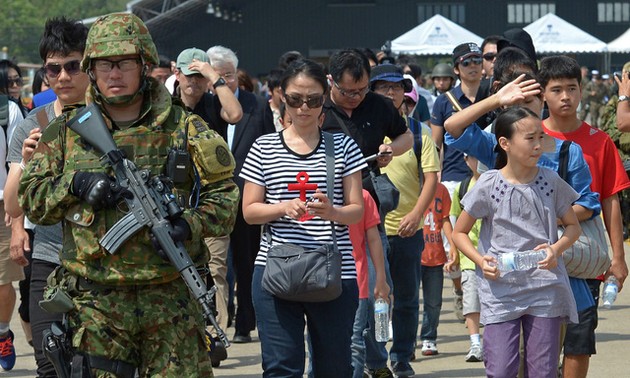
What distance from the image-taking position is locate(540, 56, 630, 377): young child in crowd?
20.4 feet

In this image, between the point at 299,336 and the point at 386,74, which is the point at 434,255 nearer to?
the point at 386,74

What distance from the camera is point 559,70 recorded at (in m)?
6.21

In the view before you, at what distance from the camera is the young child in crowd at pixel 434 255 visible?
9164 millimetres

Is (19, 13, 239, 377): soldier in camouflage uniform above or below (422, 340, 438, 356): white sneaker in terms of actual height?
above

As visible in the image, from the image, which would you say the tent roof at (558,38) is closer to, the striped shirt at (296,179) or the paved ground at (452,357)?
the paved ground at (452,357)

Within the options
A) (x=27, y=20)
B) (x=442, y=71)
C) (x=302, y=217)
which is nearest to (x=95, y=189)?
(x=302, y=217)

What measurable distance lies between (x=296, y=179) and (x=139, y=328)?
135cm

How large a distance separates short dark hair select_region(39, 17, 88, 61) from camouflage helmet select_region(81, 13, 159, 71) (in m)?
1.03

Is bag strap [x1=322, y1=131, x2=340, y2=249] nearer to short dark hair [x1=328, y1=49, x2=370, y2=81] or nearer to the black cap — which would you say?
short dark hair [x1=328, y1=49, x2=370, y2=81]

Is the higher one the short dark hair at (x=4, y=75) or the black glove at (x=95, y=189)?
the black glove at (x=95, y=189)

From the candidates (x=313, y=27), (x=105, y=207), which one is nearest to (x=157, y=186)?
(x=105, y=207)

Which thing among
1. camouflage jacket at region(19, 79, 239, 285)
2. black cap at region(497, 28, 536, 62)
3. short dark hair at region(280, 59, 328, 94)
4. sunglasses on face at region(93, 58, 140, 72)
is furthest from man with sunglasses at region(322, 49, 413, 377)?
sunglasses on face at region(93, 58, 140, 72)

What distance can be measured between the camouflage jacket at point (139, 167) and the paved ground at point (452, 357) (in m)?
3.61

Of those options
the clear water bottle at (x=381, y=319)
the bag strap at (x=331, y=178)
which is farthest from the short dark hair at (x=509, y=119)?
the clear water bottle at (x=381, y=319)
